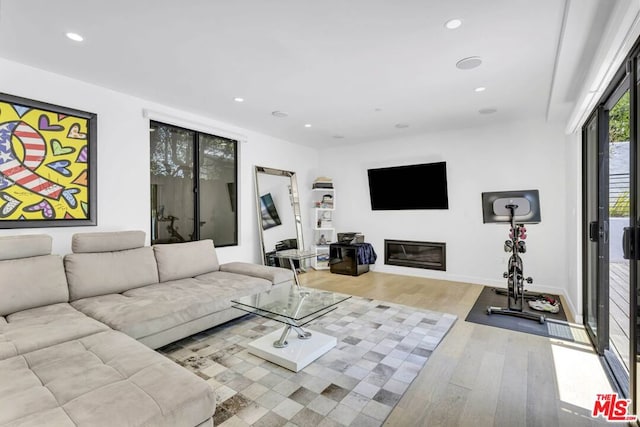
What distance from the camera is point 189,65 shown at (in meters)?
2.82

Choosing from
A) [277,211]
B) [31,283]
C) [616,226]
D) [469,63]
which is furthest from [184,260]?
[616,226]

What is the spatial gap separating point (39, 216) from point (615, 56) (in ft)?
15.3

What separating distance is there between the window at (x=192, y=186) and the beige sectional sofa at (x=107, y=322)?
21.6 inches

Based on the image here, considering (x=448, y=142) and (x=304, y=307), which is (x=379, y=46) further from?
(x=448, y=142)

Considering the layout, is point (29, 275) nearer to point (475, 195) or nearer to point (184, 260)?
point (184, 260)

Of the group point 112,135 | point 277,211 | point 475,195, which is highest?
point 112,135

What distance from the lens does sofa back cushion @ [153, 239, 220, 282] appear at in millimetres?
3361

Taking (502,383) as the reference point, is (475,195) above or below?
above

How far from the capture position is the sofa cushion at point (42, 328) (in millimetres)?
1813

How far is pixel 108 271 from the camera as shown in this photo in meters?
2.92

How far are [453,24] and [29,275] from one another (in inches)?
148

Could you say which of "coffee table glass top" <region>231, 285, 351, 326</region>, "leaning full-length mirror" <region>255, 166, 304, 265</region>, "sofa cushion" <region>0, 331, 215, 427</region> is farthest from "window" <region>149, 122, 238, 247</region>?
"sofa cushion" <region>0, 331, 215, 427</region>

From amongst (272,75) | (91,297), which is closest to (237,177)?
(272,75)
